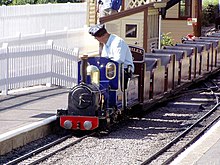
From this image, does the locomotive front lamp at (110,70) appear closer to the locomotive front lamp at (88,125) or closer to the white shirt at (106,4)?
the locomotive front lamp at (88,125)

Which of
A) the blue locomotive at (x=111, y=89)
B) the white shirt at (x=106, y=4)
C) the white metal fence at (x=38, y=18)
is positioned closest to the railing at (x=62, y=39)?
the white shirt at (x=106, y=4)

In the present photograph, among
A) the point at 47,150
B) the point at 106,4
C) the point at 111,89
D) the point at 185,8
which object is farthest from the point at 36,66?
the point at 185,8

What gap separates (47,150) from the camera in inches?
418

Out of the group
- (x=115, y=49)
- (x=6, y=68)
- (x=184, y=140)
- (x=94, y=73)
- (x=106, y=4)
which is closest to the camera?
(x=184, y=140)

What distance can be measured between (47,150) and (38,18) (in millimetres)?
13116

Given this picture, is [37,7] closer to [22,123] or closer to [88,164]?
[22,123]

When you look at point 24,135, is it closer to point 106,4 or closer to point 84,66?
point 84,66

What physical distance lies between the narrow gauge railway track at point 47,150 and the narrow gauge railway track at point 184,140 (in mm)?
1456

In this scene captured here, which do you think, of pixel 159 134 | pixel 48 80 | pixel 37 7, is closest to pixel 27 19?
pixel 37 7

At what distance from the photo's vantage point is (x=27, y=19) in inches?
885

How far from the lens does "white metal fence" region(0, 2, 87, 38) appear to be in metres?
21.3

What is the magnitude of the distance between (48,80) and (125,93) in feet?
14.8

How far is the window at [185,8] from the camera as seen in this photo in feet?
98.4

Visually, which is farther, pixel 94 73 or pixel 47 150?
pixel 94 73
